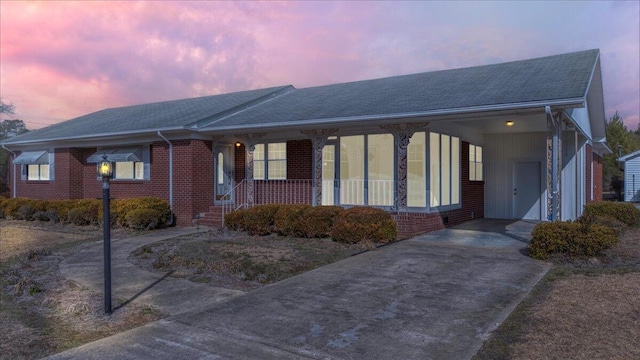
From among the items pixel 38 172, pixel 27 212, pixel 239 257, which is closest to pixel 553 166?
pixel 239 257

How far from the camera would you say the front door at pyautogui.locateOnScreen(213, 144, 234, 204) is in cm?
1642

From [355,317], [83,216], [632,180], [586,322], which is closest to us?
[586,322]

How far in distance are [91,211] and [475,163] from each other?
12.9 meters

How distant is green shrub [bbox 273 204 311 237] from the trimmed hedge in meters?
4.45

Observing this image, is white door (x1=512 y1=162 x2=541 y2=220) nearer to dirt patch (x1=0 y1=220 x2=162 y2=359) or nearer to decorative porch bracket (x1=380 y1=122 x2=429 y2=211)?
decorative porch bracket (x1=380 y1=122 x2=429 y2=211)

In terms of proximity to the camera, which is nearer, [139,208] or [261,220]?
[261,220]

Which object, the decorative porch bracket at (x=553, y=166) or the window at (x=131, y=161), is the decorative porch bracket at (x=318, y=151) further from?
the window at (x=131, y=161)

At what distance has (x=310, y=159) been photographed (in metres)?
15.6

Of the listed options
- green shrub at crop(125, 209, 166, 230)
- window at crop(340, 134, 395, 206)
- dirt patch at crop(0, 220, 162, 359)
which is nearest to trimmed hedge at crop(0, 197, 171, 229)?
green shrub at crop(125, 209, 166, 230)

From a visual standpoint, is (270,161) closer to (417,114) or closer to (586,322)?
(417,114)

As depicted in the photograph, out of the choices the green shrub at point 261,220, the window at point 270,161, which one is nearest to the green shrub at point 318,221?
the green shrub at point 261,220

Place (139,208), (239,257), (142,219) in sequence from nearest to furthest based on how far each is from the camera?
1. (239,257)
2. (142,219)
3. (139,208)

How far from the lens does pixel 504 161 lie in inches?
655

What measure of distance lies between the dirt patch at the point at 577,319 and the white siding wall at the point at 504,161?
8.32 meters
